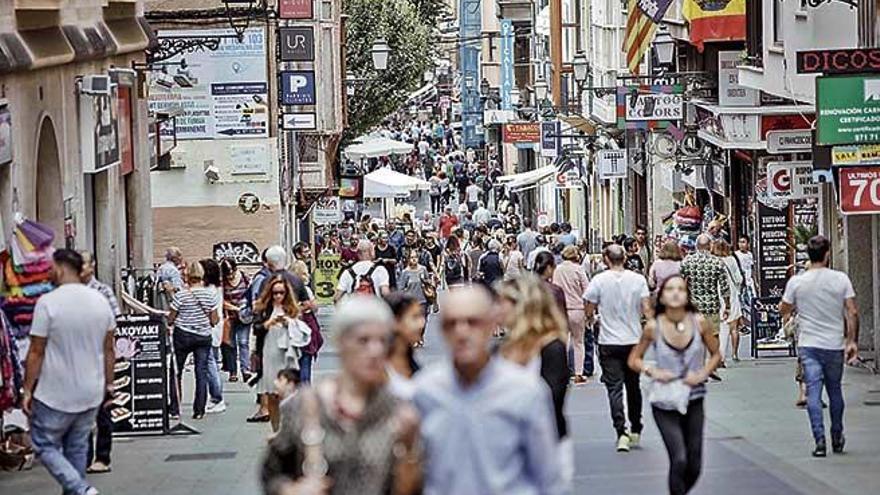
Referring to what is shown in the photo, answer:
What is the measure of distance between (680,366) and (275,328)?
585cm

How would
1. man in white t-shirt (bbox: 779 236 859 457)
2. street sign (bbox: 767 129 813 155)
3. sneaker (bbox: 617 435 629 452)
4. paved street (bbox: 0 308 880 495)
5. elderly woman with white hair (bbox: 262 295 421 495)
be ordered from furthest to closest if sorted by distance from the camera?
street sign (bbox: 767 129 813 155) → sneaker (bbox: 617 435 629 452) → man in white t-shirt (bbox: 779 236 859 457) → paved street (bbox: 0 308 880 495) → elderly woman with white hair (bbox: 262 295 421 495)

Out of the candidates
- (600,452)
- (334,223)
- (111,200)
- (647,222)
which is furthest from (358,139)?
(600,452)

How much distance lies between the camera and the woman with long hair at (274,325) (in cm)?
1894

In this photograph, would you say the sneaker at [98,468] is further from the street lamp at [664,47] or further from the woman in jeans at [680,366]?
the street lamp at [664,47]

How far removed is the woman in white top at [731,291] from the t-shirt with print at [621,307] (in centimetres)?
726

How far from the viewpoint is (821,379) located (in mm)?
17234

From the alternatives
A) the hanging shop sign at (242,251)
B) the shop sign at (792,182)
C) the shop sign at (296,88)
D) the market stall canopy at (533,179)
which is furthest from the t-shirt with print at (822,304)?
the market stall canopy at (533,179)

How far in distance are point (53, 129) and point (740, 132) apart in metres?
15.0

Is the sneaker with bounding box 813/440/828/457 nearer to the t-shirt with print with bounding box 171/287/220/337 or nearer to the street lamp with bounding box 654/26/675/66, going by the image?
the t-shirt with print with bounding box 171/287/220/337

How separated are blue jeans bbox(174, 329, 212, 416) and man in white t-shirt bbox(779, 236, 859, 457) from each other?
256 inches

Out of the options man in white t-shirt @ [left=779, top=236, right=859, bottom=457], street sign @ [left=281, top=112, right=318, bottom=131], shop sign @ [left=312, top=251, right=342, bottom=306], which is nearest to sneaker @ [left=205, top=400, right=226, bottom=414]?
man in white t-shirt @ [left=779, top=236, right=859, bottom=457]

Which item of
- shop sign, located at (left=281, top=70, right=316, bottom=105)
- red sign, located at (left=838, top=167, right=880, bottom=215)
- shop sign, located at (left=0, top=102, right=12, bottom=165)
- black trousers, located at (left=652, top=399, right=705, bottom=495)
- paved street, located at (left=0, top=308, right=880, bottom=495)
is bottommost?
paved street, located at (left=0, top=308, right=880, bottom=495)

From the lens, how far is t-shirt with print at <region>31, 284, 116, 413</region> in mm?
14203

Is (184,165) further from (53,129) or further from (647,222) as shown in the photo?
(53,129)
